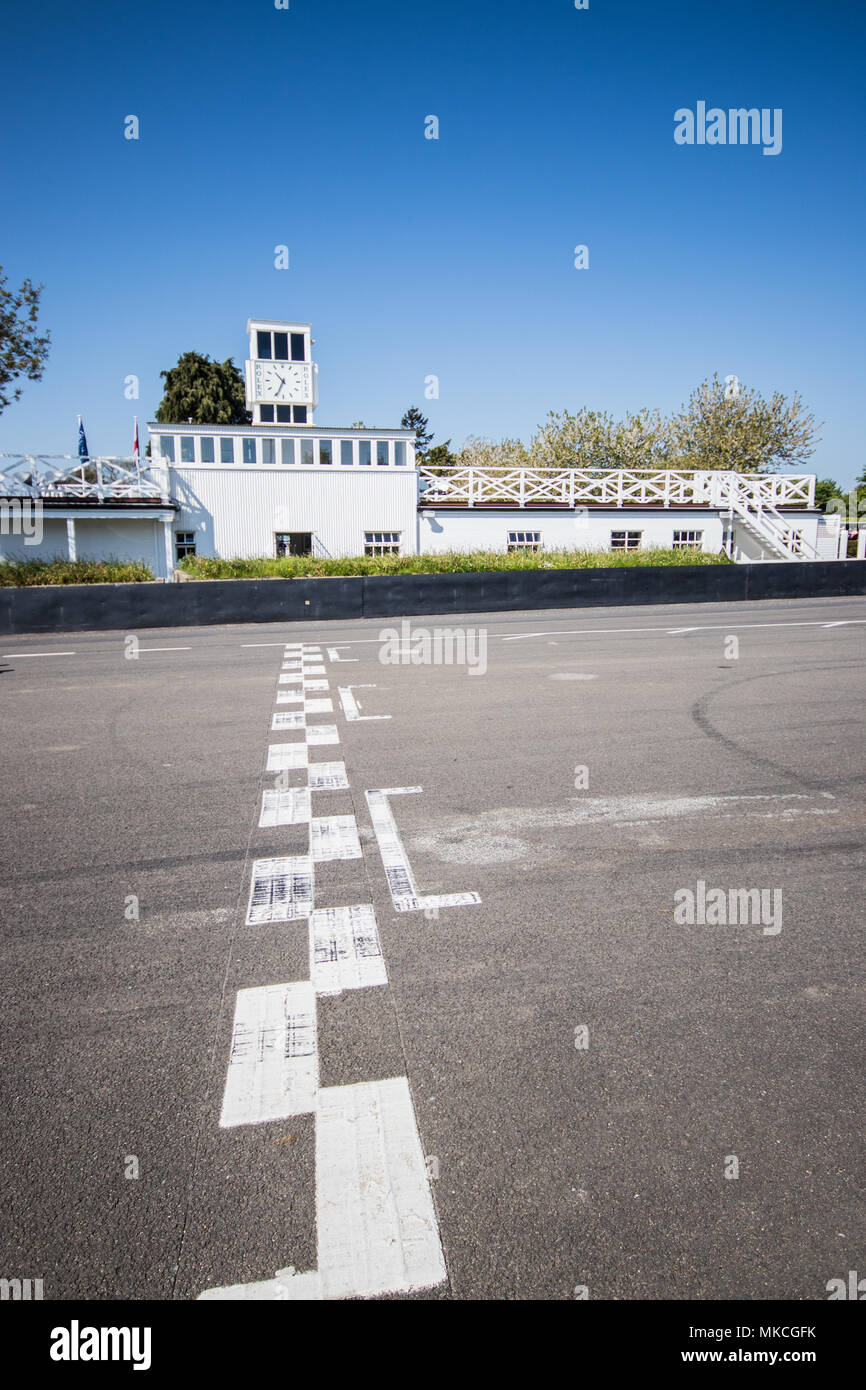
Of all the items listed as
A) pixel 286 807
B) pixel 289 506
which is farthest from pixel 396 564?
pixel 286 807

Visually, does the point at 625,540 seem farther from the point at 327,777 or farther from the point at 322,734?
the point at 327,777

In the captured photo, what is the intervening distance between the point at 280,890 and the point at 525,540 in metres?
31.8

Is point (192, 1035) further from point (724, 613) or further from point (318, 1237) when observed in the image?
point (724, 613)

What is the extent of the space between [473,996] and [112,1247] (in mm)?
1626

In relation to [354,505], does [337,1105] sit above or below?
below

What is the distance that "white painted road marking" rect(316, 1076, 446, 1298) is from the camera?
2.11 meters

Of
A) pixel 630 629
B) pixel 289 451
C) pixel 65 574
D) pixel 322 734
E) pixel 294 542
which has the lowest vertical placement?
pixel 322 734

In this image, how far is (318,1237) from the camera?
2.22 meters

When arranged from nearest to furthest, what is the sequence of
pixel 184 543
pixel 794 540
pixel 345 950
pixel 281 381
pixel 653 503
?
pixel 345 950 → pixel 184 543 → pixel 794 540 → pixel 653 503 → pixel 281 381

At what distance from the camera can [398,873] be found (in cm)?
458

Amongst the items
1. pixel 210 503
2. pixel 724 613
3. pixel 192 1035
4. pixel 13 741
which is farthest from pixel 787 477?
pixel 192 1035

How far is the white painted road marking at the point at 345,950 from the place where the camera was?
3.46m

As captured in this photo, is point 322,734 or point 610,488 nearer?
point 322,734

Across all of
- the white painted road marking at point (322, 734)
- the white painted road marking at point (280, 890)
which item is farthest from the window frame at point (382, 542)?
the white painted road marking at point (280, 890)
